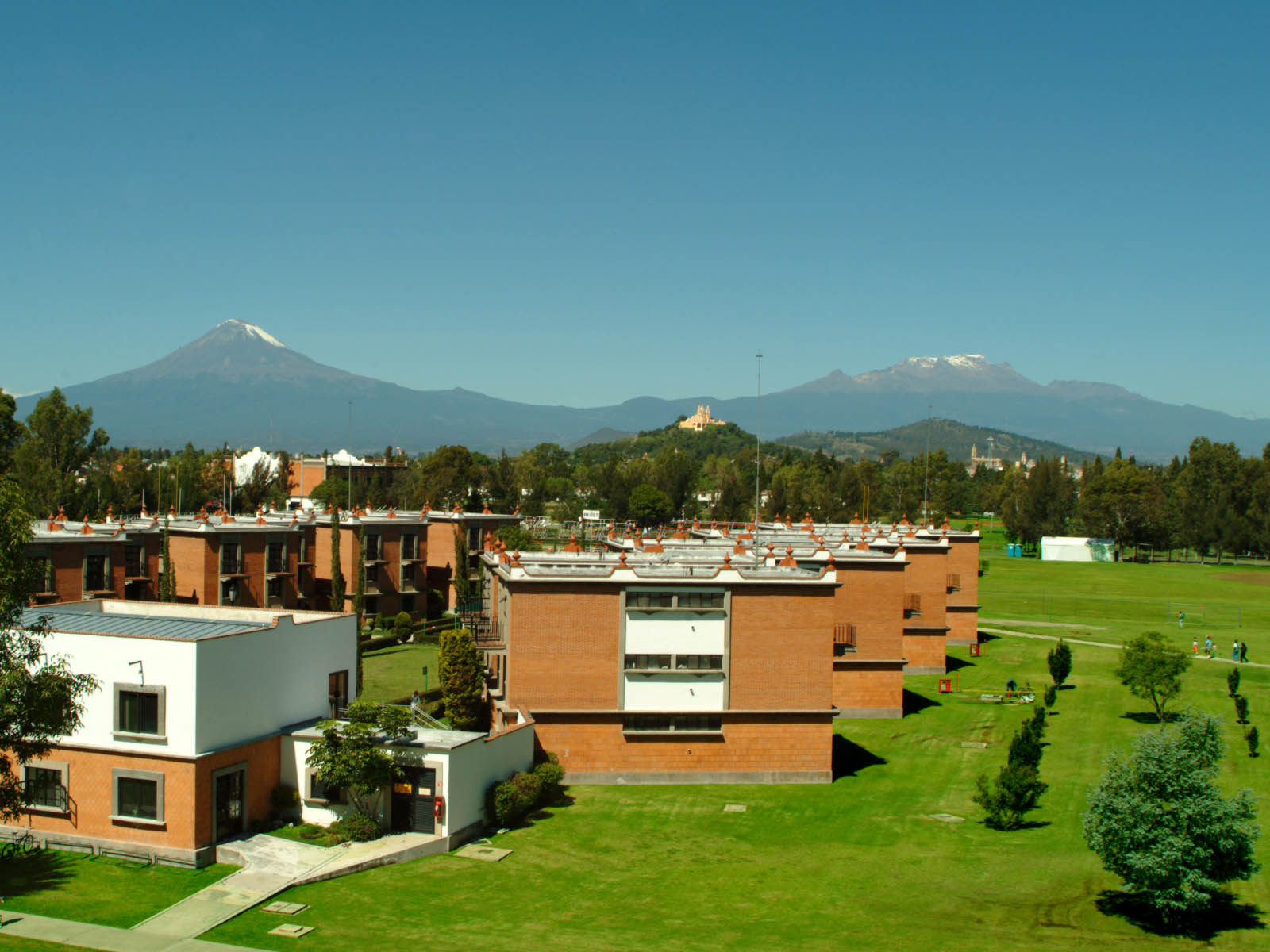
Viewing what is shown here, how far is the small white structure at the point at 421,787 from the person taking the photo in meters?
29.3

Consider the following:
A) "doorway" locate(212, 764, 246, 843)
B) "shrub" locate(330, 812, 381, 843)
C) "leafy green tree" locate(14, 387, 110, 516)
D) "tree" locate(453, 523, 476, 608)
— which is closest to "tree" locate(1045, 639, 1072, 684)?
"shrub" locate(330, 812, 381, 843)

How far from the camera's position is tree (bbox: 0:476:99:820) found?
23.3m

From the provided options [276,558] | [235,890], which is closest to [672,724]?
[235,890]

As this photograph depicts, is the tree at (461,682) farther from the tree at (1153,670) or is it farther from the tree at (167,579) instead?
the tree at (1153,670)

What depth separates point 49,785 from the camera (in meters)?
28.2

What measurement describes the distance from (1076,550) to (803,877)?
381 feet

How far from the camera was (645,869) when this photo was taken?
91.1 feet

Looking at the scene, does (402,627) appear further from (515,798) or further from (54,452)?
(54,452)

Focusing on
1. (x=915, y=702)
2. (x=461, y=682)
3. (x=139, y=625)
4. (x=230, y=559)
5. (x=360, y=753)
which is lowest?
(x=915, y=702)

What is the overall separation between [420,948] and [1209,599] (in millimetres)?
89437

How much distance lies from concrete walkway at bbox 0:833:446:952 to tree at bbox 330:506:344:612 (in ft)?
112

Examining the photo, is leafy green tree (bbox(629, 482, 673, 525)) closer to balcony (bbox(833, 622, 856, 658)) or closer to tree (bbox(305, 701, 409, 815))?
balcony (bbox(833, 622, 856, 658))

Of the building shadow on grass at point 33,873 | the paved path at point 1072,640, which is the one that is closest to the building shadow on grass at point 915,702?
the paved path at point 1072,640

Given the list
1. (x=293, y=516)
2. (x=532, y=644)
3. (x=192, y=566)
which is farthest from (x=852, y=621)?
(x=293, y=516)
